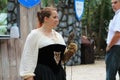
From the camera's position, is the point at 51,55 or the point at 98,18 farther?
the point at 98,18

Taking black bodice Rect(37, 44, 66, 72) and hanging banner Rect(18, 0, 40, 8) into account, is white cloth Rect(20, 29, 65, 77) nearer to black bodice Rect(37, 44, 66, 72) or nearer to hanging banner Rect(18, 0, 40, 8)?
black bodice Rect(37, 44, 66, 72)

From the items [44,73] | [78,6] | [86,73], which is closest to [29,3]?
[44,73]

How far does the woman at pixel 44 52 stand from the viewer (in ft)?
10.4

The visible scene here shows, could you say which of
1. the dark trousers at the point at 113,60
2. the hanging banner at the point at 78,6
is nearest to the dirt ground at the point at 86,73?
the hanging banner at the point at 78,6

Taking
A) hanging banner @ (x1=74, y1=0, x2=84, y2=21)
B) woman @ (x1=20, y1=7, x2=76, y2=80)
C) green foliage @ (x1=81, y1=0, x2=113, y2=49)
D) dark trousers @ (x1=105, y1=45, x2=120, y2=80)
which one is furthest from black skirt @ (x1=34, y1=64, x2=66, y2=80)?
green foliage @ (x1=81, y1=0, x2=113, y2=49)

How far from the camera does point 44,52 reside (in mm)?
3232

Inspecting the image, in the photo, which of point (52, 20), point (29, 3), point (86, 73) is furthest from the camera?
point (86, 73)

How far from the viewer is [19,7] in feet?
17.8

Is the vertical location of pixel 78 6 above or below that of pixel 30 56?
above

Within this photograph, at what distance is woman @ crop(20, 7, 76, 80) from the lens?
318 centimetres

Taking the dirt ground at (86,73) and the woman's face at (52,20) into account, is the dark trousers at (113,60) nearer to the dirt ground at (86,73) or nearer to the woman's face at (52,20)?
the woman's face at (52,20)

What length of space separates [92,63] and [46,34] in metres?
8.28

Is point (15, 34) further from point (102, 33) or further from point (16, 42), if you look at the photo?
point (102, 33)

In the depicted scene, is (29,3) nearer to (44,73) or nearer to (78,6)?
(44,73)
